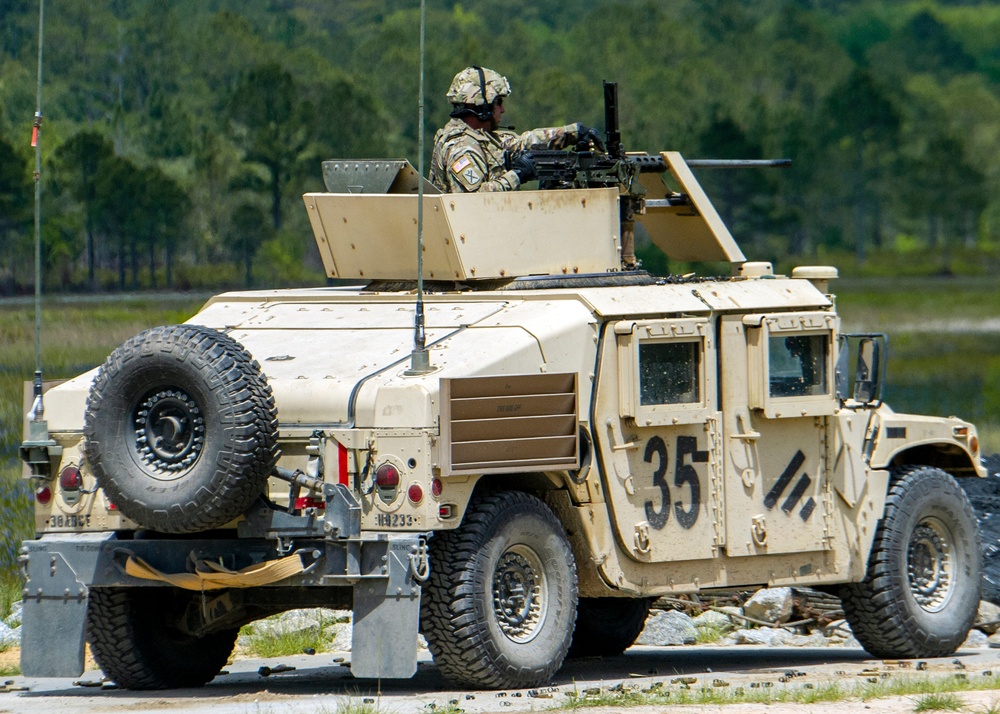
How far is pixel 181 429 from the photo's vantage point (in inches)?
379

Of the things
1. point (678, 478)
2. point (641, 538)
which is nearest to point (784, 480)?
point (678, 478)

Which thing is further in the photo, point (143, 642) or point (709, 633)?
point (709, 633)

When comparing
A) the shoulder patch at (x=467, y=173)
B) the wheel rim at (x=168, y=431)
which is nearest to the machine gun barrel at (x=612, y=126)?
the shoulder patch at (x=467, y=173)

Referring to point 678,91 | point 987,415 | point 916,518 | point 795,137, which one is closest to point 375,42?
point 678,91

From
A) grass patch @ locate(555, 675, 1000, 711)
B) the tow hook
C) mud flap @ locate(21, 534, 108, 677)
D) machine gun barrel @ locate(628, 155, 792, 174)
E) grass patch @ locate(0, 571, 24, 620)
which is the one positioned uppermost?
machine gun barrel @ locate(628, 155, 792, 174)

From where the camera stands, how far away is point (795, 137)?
158 ft

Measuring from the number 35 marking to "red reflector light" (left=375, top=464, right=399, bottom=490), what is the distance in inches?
62.0

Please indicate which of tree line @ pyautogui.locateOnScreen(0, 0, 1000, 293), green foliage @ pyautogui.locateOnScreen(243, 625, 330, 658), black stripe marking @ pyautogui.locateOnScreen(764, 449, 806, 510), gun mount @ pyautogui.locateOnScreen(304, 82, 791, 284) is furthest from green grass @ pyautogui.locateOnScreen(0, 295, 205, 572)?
black stripe marking @ pyautogui.locateOnScreen(764, 449, 806, 510)

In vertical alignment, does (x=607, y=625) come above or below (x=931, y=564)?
below

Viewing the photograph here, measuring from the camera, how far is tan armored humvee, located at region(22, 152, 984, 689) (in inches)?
372

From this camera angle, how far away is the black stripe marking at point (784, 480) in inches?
436

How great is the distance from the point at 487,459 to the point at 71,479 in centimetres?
206

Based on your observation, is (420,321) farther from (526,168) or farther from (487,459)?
(526,168)

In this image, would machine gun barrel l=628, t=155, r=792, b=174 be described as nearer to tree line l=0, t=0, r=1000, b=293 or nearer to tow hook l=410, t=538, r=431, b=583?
tow hook l=410, t=538, r=431, b=583
